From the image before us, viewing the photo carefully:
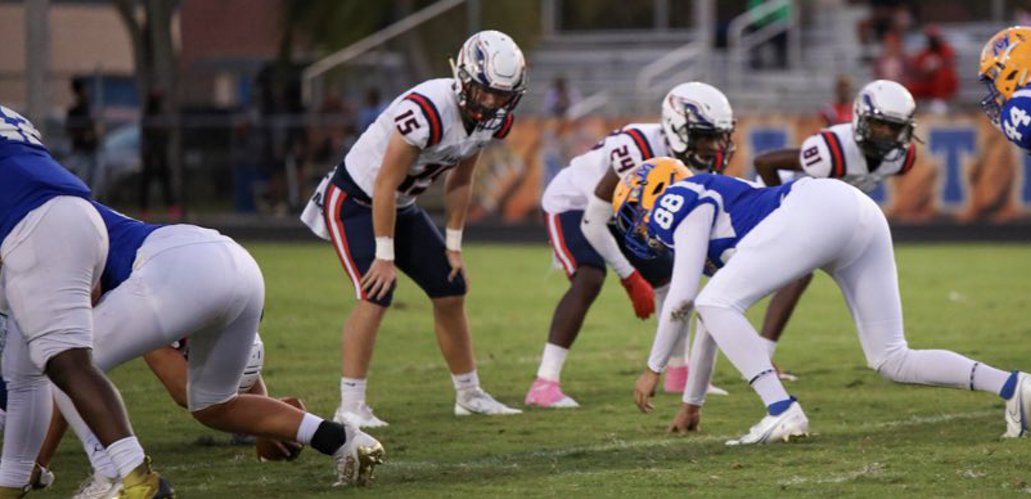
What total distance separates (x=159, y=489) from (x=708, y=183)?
255 centimetres

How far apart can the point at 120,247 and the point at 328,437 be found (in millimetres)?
976

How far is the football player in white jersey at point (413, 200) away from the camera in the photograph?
7504 mm

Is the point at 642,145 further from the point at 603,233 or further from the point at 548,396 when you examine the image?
the point at 548,396

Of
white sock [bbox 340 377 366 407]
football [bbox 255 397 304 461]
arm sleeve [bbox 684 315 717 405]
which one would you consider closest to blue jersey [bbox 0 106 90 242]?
football [bbox 255 397 304 461]

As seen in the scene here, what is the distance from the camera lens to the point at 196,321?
547cm

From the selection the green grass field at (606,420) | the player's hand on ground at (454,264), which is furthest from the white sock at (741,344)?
the player's hand on ground at (454,264)

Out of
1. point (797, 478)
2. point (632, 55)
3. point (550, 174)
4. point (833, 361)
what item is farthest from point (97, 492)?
point (632, 55)

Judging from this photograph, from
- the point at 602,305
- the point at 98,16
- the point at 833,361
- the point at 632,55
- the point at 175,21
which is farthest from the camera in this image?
the point at 98,16

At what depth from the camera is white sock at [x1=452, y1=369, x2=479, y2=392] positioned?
8.13 meters

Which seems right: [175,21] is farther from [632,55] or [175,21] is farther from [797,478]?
[797,478]

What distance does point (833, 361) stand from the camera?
32.3 feet

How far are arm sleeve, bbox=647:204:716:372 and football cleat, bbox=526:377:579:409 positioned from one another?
142 cm

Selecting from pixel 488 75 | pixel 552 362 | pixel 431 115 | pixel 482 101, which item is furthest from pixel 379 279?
pixel 552 362

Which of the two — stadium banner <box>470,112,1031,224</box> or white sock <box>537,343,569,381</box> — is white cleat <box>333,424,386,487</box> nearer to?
white sock <box>537,343,569,381</box>
